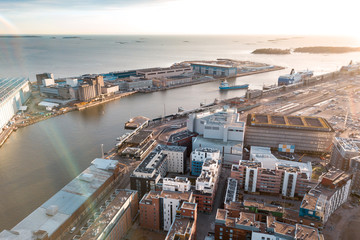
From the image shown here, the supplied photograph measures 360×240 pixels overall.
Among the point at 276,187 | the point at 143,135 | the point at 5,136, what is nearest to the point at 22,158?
the point at 5,136

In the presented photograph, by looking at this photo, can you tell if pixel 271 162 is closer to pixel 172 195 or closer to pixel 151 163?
pixel 151 163

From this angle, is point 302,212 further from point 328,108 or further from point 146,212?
point 328,108

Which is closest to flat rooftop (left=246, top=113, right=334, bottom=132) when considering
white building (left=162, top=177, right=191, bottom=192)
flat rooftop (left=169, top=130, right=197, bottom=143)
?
flat rooftop (left=169, top=130, right=197, bottom=143)


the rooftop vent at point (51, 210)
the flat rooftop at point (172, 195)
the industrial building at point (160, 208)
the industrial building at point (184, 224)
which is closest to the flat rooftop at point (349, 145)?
the flat rooftop at point (172, 195)

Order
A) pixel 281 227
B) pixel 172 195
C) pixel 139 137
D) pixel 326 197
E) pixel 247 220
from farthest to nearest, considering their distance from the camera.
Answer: pixel 139 137 < pixel 326 197 < pixel 172 195 < pixel 247 220 < pixel 281 227

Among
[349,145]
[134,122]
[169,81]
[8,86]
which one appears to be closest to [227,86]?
[169,81]

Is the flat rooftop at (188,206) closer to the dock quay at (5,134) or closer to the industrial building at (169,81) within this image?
the dock quay at (5,134)
